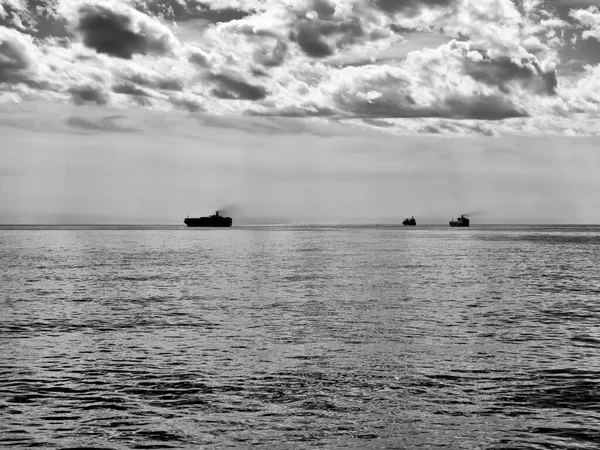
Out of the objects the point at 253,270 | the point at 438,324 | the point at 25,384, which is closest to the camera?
the point at 25,384

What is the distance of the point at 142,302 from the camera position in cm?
4519

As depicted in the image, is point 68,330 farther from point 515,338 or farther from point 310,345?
point 515,338

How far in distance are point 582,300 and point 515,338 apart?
62.8 feet

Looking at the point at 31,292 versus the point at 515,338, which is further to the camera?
the point at 31,292

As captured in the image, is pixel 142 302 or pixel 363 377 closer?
pixel 363 377

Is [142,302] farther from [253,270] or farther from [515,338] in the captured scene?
[253,270]

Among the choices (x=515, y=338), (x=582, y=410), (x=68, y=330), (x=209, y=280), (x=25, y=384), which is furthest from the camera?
(x=209, y=280)

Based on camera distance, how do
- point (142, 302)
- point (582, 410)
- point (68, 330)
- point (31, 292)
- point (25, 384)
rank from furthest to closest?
point (31, 292) → point (142, 302) → point (68, 330) → point (25, 384) → point (582, 410)

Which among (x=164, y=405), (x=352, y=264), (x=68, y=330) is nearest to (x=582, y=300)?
(x=68, y=330)

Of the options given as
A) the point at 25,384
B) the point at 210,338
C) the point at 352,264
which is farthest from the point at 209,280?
the point at 25,384

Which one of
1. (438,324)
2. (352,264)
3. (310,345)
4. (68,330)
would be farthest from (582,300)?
(352,264)

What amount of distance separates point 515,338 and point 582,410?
40.6ft

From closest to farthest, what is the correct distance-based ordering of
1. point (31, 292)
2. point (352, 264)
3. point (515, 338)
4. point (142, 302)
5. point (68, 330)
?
1. point (515, 338)
2. point (68, 330)
3. point (142, 302)
4. point (31, 292)
5. point (352, 264)

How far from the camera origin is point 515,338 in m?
29.8
